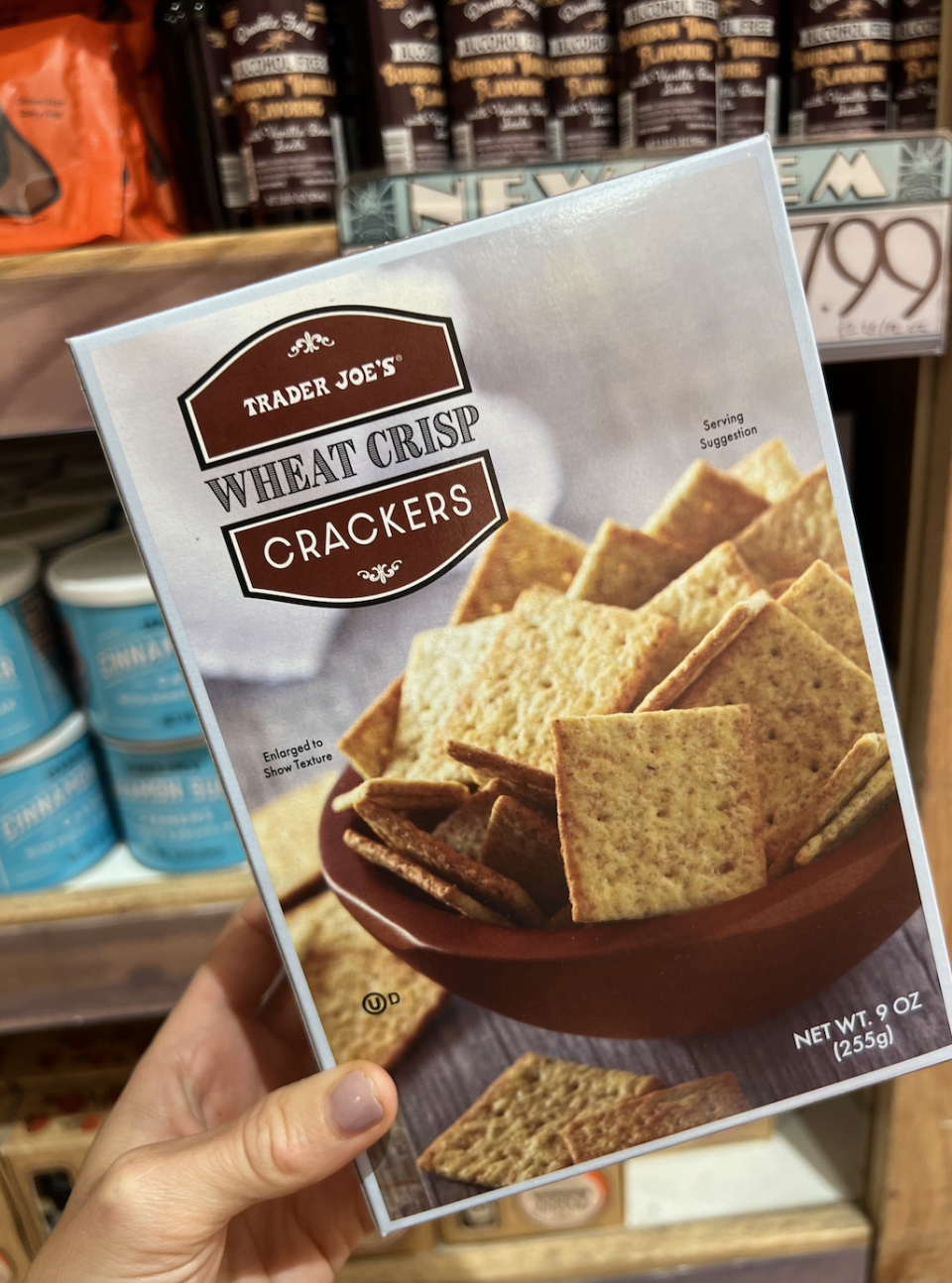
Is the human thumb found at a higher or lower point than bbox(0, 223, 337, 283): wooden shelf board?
lower

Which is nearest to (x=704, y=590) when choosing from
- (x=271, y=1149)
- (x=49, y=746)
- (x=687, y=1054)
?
(x=687, y=1054)

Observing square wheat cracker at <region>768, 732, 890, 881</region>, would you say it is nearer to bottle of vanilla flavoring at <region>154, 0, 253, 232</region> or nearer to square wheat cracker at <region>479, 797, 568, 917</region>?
square wheat cracker at <region>479, 797, 568, 917</region>

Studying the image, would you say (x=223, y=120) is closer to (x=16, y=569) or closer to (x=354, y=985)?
(x=16, y=569)

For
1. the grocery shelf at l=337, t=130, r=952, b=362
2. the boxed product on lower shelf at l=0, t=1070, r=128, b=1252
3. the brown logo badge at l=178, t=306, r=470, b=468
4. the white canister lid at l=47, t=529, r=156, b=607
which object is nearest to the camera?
the brown logo badge at l=178, t=306, r=470, b=468

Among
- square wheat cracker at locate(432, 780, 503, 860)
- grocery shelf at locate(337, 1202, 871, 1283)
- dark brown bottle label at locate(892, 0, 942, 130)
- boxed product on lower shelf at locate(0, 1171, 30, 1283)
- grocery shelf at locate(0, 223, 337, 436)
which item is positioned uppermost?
dark brown bottle label at locate(892, 0, 942, 130)

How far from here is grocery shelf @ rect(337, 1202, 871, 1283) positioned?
2.83 feet

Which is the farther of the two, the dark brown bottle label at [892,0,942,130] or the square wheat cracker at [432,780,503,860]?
the dark brown bottle label at [892,0,942,130]

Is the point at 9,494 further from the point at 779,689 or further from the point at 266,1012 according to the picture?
the point at 779,689

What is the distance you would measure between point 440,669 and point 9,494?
67 centimetres

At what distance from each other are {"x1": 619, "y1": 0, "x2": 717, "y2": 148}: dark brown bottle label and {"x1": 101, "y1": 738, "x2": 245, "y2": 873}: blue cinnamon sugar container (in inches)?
23.2

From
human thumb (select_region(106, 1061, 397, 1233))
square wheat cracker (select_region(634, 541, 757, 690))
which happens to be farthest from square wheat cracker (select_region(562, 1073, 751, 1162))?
square wheat cracker (select_region(634, 541, 757, 690))

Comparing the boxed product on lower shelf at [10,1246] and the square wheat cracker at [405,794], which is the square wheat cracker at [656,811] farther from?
the boxed product on lower shelf at [10,1246]

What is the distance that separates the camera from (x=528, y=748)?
1.37 ft

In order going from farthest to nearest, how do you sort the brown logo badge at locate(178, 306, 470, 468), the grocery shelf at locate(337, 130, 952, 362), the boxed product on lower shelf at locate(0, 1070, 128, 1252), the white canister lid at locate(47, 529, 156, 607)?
the boxed product on lower shelf at locate(0, 1070, 128, 1252)
the white canister lid at locate(47, 529, 156, 607)
the grocery shelf at locate(337, 130, 952, 362)
the brown logo badge at locate(178, 306, 470, 468)
